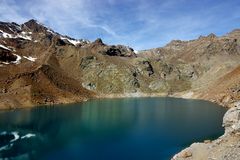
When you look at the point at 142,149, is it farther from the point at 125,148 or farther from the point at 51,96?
the point at 51,96

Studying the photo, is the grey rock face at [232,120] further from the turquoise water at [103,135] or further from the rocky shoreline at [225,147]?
the turquoise water at [103,135]

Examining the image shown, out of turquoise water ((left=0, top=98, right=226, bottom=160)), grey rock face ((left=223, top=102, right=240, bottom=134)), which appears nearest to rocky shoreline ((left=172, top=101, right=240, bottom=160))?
grey rock face ((left=223, top=102, right=240, bottom=134))


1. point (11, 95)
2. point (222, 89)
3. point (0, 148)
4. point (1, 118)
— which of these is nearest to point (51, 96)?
point (11, 95)

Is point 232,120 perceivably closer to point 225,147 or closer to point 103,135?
point 225,147

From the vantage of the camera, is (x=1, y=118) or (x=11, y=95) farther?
(x=11, y=95)

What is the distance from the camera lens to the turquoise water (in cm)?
7269

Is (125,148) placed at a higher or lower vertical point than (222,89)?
lower

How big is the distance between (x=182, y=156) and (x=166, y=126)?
48.1 metres

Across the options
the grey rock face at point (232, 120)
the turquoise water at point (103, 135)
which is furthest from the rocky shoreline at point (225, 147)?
the turquoise water at point (103, 135)

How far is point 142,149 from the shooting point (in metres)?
74.4

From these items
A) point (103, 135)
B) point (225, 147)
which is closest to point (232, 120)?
point (225, 147)

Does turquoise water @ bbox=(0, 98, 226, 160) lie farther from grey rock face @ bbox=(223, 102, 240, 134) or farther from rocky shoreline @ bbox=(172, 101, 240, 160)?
grey rock face @ bbox=(223, 102, 240, 134)

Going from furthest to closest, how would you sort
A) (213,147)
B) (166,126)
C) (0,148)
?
(166,126) → (0,148) → (213,147)

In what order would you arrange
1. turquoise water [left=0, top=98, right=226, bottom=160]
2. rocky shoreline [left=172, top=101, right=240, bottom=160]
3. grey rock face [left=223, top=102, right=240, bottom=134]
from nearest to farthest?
rocky shoreline [left=172, top=101, right=240, bottom=160] < grey rock face [left=223, top=102, right=240, bottom=134] < turquoise water [left=0, top=98, right=226, bottom=160]
